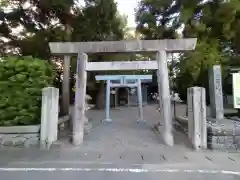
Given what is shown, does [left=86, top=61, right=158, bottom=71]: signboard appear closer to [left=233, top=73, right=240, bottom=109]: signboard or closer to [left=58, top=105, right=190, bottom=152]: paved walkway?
[left=58, top=105, right=190, bottom=152]: paved walkway

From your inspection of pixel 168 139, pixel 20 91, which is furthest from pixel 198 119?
pixel 20 91

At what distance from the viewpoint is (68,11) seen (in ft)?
42.1

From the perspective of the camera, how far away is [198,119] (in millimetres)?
7465

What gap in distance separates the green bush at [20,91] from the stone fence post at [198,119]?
13.2ft

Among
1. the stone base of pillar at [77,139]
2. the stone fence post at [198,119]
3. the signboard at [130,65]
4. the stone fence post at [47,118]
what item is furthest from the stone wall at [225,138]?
the stone fence post at [47,118]

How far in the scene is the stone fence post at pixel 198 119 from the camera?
7348 mm

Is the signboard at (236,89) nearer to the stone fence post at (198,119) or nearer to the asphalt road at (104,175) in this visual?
the stone fence post at (198,119)

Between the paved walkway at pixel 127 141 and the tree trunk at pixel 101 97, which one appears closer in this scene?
the paved walkway at pixel 127 141

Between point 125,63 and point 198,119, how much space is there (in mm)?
2533

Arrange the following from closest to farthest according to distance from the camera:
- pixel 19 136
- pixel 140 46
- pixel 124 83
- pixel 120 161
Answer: pixel 120 161 < pixel 19 136 < pixel 140 46 < pixel 124 83

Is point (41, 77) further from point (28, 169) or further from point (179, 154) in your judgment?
point (179, 154)

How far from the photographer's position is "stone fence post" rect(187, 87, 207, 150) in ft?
24.1

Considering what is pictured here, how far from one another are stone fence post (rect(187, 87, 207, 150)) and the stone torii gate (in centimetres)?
66

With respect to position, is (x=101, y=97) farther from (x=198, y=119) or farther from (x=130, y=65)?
(x=198, y=119)
